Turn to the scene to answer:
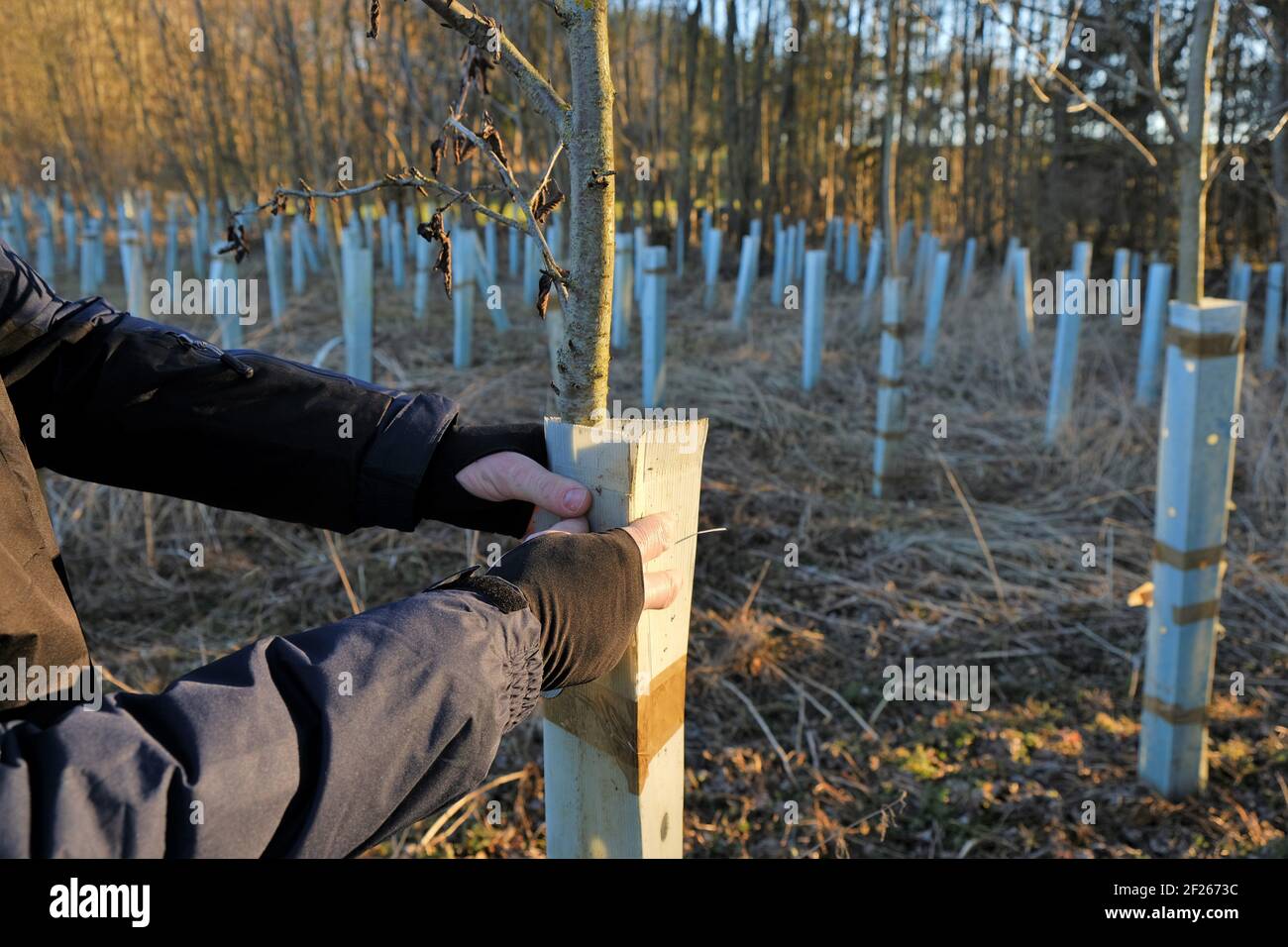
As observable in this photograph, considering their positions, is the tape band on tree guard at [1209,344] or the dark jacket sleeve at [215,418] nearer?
the dark jacket sleeve at [215,418]

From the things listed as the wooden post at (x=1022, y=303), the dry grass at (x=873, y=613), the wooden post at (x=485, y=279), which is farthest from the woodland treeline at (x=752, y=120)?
the dry grass at (x=873, y=613)

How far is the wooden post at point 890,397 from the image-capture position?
5.25 m

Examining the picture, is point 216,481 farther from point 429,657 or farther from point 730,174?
point 730,174

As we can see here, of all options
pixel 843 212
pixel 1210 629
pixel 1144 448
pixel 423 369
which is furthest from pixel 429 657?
pixel 843 212

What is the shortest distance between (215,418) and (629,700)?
2.47 feet

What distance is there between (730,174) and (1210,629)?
12.6 m

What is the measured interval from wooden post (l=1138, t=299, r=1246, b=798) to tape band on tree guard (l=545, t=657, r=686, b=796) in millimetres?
1837

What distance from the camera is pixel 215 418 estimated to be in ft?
4.89

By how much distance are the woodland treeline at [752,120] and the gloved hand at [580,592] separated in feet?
30.1

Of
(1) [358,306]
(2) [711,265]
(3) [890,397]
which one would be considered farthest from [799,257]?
(1) [358,306]

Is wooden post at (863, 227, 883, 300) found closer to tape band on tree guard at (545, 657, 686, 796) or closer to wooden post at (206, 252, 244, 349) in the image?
wooden post at (206, 252, 244, 349)

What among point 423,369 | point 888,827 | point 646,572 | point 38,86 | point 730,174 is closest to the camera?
point 646,572

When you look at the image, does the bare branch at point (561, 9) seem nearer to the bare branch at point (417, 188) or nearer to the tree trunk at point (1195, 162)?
the bare branch at point (417, 188)

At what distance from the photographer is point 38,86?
44.5 ft
